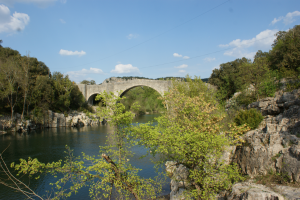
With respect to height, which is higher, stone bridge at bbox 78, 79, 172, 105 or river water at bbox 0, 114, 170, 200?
stone bridge at bbox 78, 79, 172, 105

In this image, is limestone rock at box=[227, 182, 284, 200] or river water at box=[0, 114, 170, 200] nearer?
limestone rock at box=[227, 182, 284, 200]

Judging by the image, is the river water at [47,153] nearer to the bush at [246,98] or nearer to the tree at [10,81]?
the tree at [10,81]

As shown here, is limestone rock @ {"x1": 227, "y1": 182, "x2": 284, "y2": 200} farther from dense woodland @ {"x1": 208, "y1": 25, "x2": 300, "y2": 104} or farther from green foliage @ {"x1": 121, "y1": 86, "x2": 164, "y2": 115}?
green foliage @ {"x1": 121, "y1": 86, "x2": 164, "y2": 115}

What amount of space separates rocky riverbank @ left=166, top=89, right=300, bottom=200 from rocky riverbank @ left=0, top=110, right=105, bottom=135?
1430 centimetres

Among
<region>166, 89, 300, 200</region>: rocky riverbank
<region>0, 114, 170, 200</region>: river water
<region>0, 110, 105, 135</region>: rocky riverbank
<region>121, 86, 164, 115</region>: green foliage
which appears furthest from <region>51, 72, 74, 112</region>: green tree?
<region>166, 89, 300, 200</region>: rocky riverbank

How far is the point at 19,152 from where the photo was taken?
1409 cm

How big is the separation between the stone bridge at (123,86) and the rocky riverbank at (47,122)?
6605mm

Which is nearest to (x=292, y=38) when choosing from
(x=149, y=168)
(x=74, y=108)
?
(x=149, y=168)

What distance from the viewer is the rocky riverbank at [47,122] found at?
72.2 ft

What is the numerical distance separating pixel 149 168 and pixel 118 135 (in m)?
6.26

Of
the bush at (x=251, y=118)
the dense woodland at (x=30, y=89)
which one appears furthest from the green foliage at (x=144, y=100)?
the bush at (x=251, y=118)

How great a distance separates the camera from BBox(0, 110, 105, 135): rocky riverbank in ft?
72.2

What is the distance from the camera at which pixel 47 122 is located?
25891mm

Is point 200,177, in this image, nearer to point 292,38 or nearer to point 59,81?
point 292,38
